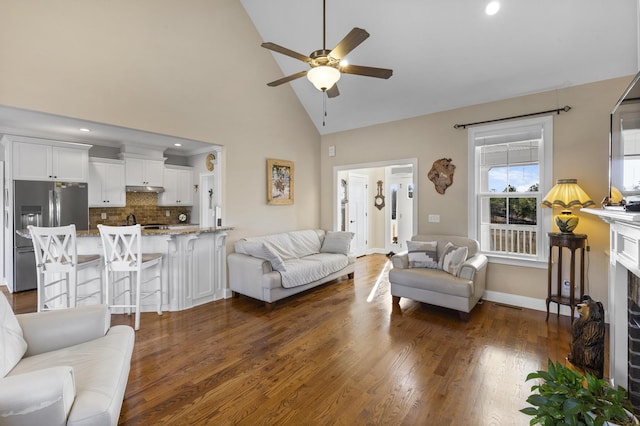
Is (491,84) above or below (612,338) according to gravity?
above

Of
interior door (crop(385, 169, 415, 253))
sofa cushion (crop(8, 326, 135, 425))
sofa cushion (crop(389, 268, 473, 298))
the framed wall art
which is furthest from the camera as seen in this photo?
interior door (crop(385, 169, 415, 253))

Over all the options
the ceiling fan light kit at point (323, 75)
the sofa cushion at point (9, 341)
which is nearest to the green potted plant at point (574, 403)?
the ceiling fan light kit at point (323, 75)

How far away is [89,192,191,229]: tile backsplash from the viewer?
5363 millimetres

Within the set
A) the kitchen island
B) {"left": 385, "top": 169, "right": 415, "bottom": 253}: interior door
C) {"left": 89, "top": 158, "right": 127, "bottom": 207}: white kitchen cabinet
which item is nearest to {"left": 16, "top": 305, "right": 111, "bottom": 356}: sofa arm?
the kitchen island

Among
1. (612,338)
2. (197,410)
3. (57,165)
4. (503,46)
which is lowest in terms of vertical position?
(197,410)

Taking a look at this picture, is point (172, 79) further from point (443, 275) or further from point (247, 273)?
point (443, 275)

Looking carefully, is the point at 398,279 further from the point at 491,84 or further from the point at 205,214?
the point at 205,214

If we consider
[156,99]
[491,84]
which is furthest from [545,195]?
[156,99]

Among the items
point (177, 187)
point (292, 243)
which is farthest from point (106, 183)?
point (292, 243)

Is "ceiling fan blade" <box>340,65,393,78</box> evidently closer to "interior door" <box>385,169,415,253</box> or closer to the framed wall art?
the framed wall art

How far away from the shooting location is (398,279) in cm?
378

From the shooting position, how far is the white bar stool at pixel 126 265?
305 centimetres

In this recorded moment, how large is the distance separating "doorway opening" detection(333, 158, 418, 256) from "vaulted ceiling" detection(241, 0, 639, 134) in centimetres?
260

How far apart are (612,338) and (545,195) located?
2036 mm
